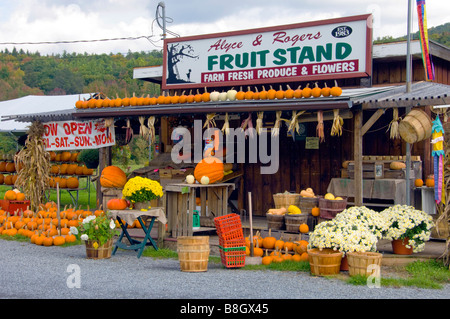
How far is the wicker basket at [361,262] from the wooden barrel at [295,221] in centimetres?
236

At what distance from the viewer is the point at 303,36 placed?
44.8 ft

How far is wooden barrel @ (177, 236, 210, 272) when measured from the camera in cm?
942

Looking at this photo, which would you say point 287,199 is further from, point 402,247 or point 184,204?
point 402,247

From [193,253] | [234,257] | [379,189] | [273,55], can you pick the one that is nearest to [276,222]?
[234,257]

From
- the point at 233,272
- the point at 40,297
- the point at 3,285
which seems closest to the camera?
the point at 40,297

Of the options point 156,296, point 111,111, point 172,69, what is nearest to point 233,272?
point 156,296

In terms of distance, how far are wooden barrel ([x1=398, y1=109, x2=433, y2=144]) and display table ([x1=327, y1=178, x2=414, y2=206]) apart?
163cm

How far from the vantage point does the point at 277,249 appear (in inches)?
421

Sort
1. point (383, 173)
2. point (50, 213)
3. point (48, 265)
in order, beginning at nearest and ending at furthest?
point (48, 265)
point (383, 173)
point (50, 213)

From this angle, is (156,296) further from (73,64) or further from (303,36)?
(73,64)

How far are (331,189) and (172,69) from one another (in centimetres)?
587

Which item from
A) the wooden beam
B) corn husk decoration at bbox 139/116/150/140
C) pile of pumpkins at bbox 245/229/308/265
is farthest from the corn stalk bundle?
the wooden beam

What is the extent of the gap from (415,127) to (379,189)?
2126 millimetres

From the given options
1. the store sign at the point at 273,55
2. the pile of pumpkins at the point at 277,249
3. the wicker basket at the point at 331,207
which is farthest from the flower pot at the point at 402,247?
the store sign at the point at 273,55
